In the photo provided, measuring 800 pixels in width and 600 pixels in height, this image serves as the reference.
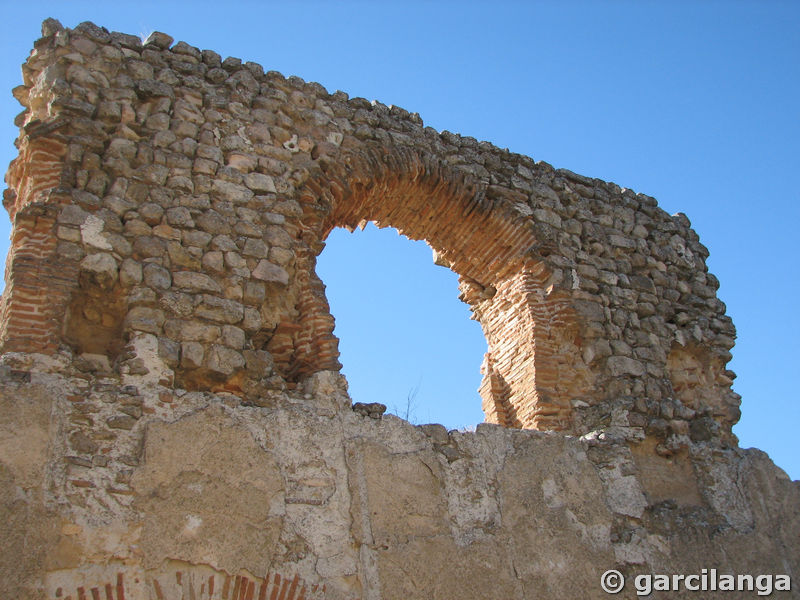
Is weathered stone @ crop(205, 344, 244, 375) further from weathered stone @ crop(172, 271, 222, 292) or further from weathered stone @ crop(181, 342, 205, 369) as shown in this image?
weathered stone @ crop(172, 271, 222, 292)

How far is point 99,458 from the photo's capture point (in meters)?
4.21

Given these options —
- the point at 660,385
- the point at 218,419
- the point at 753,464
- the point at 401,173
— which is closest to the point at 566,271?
the point at 660,385

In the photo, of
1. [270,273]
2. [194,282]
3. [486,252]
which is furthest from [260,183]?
[486,252]

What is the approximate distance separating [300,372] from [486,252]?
232cm

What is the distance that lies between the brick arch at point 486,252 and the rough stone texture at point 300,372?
2 centimetres

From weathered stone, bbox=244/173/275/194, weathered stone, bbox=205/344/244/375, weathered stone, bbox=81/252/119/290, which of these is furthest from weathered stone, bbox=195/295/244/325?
weathered stone, bbox=244/173/275/194

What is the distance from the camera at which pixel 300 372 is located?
17.3ft

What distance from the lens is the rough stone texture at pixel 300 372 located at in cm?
424

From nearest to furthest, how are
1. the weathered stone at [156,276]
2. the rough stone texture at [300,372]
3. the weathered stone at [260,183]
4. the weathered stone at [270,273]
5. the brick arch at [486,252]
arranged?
1. the rough stone texture at [300,372]
2. the weathered stone at [156,276]
3. the weathered stone at [270,273]
4. the weathered stone at [260,183]
5. the brick arch at [486,252]

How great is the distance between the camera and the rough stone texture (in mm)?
4242

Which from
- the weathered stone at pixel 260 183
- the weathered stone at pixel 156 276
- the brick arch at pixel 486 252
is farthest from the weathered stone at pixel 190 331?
the weathered stone at pixel 260 183

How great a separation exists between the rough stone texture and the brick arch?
2cm

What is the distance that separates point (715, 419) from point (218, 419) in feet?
12.9

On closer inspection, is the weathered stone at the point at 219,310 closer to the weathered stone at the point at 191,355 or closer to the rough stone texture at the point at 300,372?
the rough stone texture at the point at 300,372
